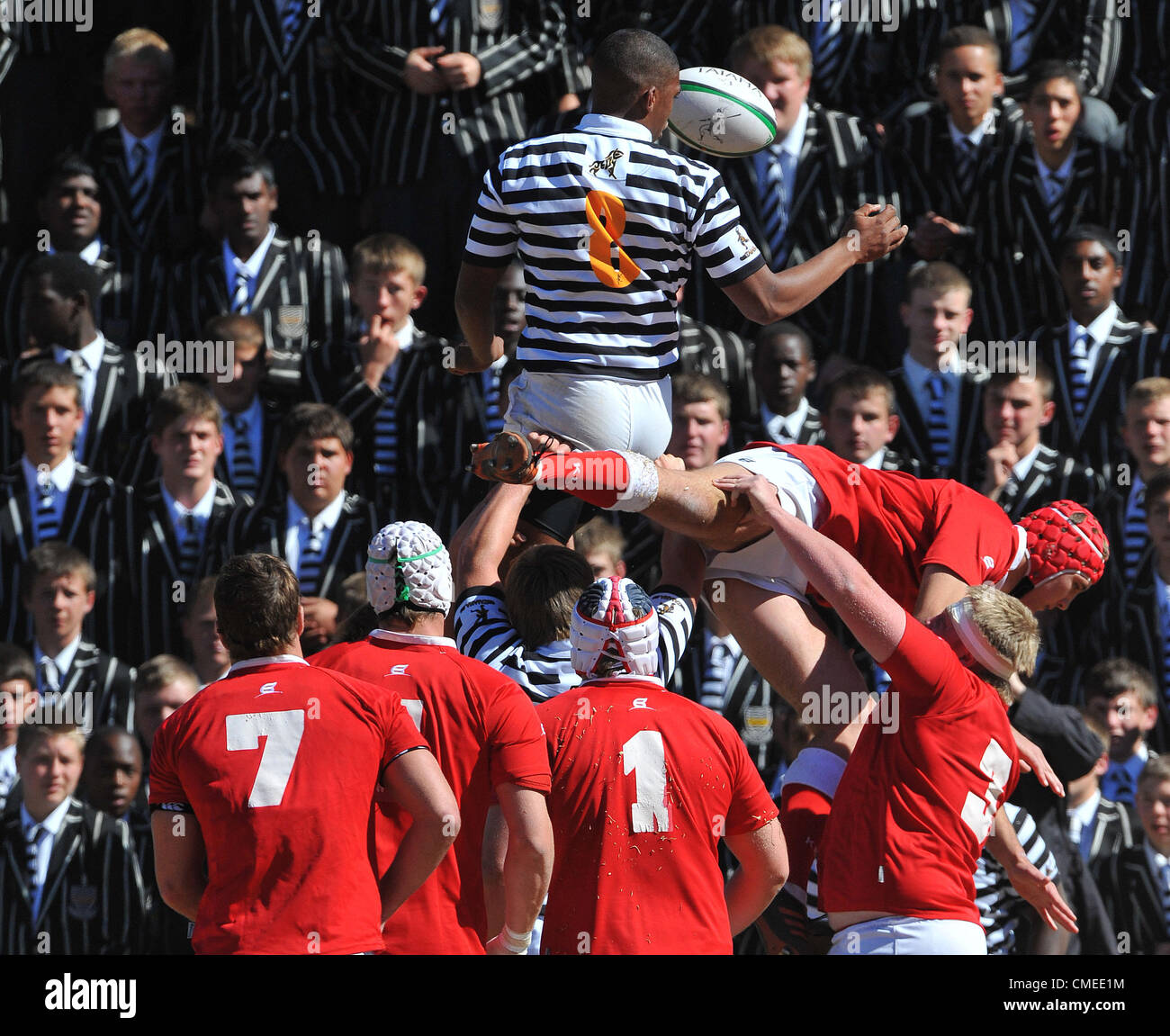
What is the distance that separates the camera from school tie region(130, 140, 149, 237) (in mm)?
9547

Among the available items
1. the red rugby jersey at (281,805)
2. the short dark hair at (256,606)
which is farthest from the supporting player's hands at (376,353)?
the red rugby jersey at (281,805)

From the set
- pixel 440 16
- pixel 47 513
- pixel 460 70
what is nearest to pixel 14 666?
pixel 47 513

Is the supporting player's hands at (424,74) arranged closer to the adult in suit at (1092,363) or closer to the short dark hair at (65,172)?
the short dark hair at (65,172)

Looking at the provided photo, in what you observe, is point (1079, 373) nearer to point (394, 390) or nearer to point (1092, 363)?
point (1092, 363)

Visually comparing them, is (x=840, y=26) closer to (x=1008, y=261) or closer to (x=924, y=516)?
(x=1008, y=261)

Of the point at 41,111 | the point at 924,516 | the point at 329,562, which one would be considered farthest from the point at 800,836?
the point at 41,111

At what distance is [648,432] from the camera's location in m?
6.32

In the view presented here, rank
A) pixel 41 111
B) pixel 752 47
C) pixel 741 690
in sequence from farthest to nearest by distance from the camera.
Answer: pixel 41 111 < pixel 752 47 < pixel 741 690

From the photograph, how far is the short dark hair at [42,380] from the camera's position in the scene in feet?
29.1

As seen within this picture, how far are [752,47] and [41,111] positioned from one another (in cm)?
384

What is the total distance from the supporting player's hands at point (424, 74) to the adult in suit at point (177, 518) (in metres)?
1.87

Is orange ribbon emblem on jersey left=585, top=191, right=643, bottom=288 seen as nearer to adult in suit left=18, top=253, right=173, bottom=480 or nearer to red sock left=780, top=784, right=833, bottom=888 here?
red sock left=780, top=784, right=833, bottom=888

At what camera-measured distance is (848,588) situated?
513cm

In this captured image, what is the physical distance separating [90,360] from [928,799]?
5.30 m
